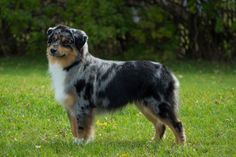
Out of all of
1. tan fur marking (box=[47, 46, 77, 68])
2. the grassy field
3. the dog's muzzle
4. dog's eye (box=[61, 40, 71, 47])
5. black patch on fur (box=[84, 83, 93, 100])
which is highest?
dog's eye (box=[61, 40, 71, 47])

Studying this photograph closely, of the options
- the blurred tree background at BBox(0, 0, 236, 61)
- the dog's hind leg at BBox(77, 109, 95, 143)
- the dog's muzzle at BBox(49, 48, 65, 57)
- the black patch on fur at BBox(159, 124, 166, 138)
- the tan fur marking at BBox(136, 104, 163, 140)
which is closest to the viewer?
the dog's muzzle at BBox(49, 48, 65, 57)

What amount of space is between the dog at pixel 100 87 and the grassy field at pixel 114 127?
392 millimetres

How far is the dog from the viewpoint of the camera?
28.3ft

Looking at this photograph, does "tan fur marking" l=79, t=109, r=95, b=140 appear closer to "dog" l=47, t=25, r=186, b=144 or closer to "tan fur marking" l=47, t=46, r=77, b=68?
"dog" l=47, t=25, r=186, b=144

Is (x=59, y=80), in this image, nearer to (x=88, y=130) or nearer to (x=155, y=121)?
(x=88, y=130)

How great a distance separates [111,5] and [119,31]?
0.95 m

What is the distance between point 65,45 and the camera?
8539 millimetres

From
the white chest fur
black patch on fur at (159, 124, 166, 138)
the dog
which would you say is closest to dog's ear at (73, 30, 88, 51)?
the dog

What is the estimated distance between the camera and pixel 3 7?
67.5ft

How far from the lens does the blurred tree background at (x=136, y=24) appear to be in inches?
812

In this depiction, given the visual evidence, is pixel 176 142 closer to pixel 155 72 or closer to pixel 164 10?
pixel 155 72

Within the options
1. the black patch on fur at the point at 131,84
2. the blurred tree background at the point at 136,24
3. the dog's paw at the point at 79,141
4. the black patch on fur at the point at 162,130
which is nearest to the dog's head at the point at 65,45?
the black patch on fur at the point at 131,84

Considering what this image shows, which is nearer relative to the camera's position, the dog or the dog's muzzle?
the dog's muzzle

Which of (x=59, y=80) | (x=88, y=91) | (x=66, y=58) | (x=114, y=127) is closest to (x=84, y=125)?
(x=88, y=91)
